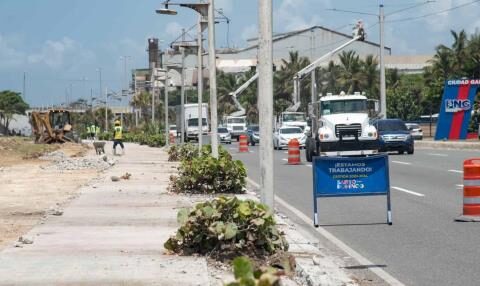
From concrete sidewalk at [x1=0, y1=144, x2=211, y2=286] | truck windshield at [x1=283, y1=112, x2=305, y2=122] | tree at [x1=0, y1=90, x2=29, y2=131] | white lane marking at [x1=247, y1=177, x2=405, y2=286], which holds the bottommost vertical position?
white lane marking at [x1=247, y1=177, x2=405, y2=286]

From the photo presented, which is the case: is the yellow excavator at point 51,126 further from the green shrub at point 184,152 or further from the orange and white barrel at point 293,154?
the orange and white barrel at point 293,154

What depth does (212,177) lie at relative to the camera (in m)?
19.3

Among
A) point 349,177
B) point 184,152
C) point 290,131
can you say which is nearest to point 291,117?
point 290,131

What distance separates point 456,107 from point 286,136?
34.4ft

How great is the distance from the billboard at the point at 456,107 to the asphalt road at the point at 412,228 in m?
25.1

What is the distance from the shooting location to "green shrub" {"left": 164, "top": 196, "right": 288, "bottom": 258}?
10047 mm

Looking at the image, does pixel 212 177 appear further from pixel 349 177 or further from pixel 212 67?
pixel 349 177

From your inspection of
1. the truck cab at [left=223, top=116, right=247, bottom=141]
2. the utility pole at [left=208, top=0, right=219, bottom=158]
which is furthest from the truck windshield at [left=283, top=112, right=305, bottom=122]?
the utility pole at [left=208, top=0, right=219, bottom=158]

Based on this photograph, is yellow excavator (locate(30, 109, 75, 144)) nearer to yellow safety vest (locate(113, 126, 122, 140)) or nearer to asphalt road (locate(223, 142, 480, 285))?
yellow safety vest (locate(113, 126, 122, 140))

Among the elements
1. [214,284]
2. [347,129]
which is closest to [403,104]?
[347,129]

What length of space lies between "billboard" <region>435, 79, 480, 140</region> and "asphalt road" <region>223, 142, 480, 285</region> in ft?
82.3

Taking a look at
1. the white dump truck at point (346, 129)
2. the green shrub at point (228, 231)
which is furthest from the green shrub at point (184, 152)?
the green shrub at point (228, 231)

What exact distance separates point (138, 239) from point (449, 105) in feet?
132

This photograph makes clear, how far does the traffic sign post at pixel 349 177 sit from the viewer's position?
1307cm
